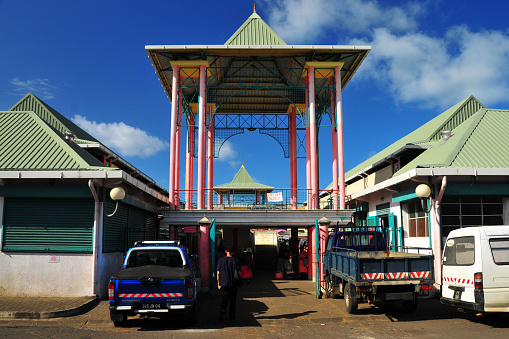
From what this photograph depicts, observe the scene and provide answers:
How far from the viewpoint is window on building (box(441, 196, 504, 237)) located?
14.6 meters

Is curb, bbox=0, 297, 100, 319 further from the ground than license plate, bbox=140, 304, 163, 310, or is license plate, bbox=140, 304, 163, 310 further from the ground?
license plate, bbox=140, 304, 163, 310

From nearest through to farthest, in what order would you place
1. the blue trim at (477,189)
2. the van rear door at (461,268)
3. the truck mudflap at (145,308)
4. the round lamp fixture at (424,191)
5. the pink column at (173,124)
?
the van rear door at (461,268), the truck mudflap at (145,308), the round lamp fixture at (424,191), the blue trim at (477,189), the pink column at (173,124)

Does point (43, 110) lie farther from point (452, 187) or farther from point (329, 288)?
point (452, 187)

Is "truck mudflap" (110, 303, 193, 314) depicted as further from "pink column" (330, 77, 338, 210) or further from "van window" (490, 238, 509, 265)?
"pink column" (330, 77, 338, 210)

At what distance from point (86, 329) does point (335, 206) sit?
36.8ft

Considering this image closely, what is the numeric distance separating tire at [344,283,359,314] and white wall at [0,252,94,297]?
7.19 meters

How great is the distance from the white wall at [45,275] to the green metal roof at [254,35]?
1138cm

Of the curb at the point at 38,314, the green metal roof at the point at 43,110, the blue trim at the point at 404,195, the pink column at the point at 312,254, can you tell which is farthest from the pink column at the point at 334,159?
the green metal roof at the point at 43,110

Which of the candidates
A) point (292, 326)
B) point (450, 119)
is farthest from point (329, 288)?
point (450, 119)

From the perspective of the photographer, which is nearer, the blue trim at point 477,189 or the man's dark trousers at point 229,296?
the man's dark trousers at point 229,296

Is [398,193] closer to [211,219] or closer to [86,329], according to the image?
[211,219]

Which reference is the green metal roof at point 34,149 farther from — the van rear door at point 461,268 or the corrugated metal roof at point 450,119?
the corrugated metal roof at point 450,119

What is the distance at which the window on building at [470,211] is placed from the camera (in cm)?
1457

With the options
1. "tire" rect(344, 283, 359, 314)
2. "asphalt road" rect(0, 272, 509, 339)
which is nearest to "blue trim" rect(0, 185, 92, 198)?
"asphalt road" rect(0, 272, 509, 339)
